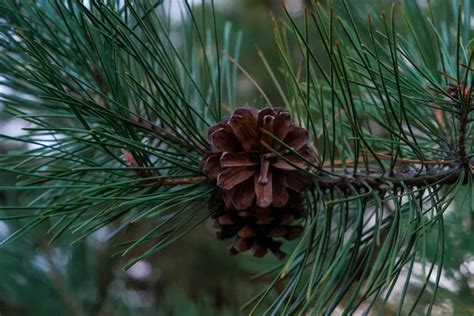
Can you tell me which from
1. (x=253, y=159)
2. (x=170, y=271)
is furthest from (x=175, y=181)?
(x=170, y=271)

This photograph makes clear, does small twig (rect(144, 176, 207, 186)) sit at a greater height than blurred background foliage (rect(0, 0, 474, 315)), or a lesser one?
greater

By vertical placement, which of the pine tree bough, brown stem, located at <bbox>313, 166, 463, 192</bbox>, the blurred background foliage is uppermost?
the pine tree bough

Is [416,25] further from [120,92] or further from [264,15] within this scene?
[264,15]

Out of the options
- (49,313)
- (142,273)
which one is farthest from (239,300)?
(142,273)

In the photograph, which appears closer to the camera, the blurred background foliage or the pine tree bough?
the pine tree bough

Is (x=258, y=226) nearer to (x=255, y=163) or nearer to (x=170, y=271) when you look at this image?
(x=255, y=163)

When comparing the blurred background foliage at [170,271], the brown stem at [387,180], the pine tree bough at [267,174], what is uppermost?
the pine tree bough at [267,174]
